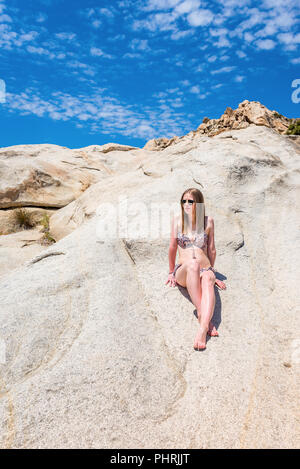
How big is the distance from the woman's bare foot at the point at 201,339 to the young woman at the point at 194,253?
0.64 ft

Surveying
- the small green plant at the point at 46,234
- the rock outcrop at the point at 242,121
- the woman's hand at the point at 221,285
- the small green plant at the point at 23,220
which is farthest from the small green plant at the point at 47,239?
the rock outcrop at the point at 242,121

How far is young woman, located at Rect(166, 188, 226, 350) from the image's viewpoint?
3.48 metres

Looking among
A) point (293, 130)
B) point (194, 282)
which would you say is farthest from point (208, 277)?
point (293, 130)

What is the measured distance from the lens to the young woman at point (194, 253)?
11.4ft

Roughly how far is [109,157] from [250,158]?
322 inches

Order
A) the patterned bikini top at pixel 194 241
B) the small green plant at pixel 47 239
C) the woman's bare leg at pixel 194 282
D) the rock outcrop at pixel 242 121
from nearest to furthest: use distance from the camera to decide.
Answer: the woman's bare leg at pixel 194 282, the patterned bikini top at pixel 194 241, the small green plant at pixel 47 239, the rock outcrop at pixel 242 121

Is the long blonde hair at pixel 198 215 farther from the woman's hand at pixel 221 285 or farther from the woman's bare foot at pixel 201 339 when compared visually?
the woman's bare foot at pixel 201 339

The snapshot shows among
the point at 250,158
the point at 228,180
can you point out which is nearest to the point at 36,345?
the point at 228,180

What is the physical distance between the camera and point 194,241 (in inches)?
152

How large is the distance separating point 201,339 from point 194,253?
3.44ft

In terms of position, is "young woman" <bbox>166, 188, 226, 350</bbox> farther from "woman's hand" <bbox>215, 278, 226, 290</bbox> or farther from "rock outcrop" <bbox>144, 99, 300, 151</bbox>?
"rock outcrop" <bbox>144, 99, 300, 151</bbox>

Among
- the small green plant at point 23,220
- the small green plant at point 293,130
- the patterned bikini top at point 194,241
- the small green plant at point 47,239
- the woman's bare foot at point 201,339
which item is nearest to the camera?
the woman's bare foot at point 201,339

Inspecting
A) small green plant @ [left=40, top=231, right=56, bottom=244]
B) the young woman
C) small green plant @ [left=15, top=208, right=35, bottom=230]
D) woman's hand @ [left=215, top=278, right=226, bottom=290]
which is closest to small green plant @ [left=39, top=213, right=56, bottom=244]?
small green plant @ [left=40, top=231, right=56, bottom=244]

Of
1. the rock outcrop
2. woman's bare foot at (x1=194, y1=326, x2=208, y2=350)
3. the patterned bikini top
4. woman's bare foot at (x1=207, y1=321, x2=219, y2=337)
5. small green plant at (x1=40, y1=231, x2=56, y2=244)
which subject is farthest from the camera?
the rock outcrop
